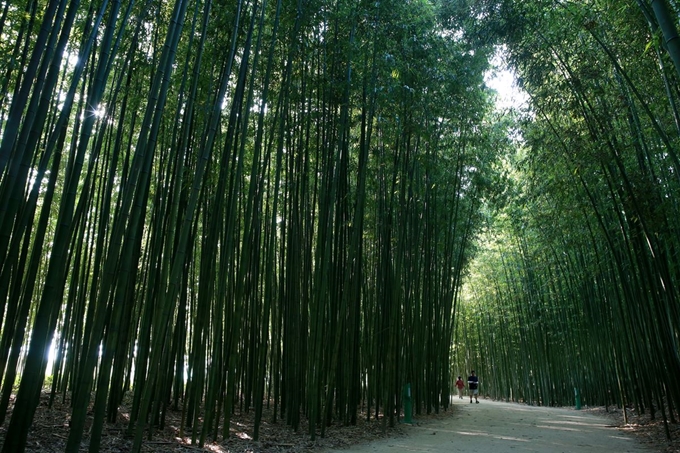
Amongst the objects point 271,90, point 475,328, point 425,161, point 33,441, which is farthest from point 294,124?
point 475,328

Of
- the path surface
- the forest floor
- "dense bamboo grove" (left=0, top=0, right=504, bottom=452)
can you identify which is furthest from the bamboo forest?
the path surface

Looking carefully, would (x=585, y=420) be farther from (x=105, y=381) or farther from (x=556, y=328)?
(x=105, y=381)

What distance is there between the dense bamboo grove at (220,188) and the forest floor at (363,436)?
0.17 meters

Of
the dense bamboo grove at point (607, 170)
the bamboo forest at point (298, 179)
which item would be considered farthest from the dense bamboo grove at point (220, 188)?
the dense bamboo grove at point (607, 170)

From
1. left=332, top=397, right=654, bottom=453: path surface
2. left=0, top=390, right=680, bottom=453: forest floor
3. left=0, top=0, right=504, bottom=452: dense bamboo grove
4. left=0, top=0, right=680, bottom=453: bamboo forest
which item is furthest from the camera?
left=332, top=397, right=654, bottom=453: path surface

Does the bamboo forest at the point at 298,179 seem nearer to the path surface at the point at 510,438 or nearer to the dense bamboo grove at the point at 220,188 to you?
the dense bamboo grove at the point at 220,188

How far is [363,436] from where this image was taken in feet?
15.6

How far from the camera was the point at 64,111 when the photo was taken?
8.11 feet

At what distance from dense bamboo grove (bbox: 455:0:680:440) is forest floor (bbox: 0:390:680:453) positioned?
617mm

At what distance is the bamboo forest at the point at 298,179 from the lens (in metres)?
2.64

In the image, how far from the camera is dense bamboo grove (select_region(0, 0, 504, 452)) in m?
2.28

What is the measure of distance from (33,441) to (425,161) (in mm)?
4473

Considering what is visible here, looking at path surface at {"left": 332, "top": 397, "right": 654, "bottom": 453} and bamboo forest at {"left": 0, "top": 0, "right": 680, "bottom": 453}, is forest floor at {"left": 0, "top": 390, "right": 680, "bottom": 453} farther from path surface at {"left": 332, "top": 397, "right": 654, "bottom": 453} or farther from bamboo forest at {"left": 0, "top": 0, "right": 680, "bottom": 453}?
bamboo forest at {"left": 0, "top": 0, "right": 680, "bottom": 453}

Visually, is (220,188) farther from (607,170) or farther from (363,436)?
(607,170)
